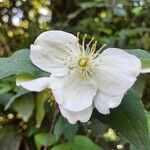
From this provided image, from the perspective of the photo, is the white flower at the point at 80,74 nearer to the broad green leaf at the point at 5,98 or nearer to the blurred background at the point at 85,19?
the broad green leaf at the point at 5,98

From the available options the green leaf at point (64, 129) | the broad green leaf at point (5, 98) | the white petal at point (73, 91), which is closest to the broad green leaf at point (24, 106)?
the broad green leaf at point (5, 98)

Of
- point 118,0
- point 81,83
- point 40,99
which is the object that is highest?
point 81,83

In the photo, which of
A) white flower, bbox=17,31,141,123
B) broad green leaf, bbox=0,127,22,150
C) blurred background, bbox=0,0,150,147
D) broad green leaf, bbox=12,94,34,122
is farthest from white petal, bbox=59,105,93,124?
blurred background, bbox=0,0,150,147

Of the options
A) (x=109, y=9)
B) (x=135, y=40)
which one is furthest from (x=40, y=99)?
(x=109, y=9)

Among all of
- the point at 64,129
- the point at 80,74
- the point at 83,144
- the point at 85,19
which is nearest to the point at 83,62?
the point at 80,74

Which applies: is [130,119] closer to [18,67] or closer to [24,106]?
[18,67]

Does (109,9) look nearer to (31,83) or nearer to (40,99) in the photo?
(40,99)
